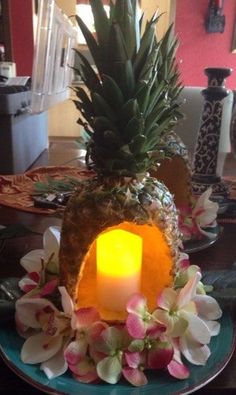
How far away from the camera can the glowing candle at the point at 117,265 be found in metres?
0.45

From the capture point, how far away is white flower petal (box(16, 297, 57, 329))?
41 cm

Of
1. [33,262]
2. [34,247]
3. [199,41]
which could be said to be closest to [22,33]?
[199,41]

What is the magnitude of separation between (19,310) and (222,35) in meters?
4.54

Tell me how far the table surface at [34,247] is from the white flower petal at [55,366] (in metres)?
0.02

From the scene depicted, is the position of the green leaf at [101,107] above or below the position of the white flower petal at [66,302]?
above

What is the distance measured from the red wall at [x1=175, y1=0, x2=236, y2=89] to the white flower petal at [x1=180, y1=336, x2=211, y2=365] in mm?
4028

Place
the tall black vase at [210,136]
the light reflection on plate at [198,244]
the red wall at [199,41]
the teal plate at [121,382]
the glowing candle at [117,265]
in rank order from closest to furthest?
the teal plate at [121,382], the glowing candle at [117,265], the light reflection on plate at [198,244], the tall black vase at [210,136], the red wall at [199,41]

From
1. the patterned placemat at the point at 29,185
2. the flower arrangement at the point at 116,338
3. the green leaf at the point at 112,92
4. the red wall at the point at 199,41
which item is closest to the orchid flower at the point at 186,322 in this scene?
the flower arrangement at the point at 116,338

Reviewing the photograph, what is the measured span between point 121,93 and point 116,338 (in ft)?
0.84

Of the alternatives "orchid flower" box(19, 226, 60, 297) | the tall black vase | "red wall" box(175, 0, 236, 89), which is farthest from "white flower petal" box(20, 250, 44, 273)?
"red wall" box(175, 0, 236, 89)

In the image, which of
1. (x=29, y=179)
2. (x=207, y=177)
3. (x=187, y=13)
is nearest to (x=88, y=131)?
(x=207, y=177)

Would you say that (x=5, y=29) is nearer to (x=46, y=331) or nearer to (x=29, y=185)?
(x=29, y=185)

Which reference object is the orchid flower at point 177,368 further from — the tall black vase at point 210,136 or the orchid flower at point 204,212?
A: the tall black vase at point 210,136

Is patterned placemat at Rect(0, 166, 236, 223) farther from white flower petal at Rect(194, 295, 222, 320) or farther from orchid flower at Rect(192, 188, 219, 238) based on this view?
white flower petal at Rect(194, 295, 222, 320)
